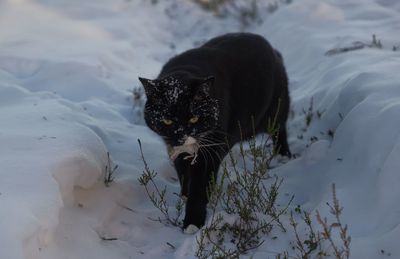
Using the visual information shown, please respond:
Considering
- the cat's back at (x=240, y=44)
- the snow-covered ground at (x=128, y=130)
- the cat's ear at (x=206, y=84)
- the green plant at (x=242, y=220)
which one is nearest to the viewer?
the snow-covered ground at (x=128, y=130)

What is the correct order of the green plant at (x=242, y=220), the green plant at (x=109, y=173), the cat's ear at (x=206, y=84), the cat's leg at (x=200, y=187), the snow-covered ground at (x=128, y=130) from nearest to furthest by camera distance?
the snow-covered ground at (x=128, y=130)
the green plant at (x=242, y=220)
the cat's ear at (x=206, y=84)
the cat's leg at (x=200, y=187)
the green plant at (x=109, y=173)

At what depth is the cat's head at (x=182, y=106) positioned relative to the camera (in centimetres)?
254

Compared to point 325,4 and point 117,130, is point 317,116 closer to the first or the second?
point 117,130

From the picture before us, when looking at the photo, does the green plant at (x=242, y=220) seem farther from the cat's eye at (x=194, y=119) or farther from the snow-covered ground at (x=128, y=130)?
the cat's eye at (x=194, y=119)

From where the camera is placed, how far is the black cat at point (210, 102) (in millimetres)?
2561

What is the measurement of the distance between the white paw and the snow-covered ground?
41mm

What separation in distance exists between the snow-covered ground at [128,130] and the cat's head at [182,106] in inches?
18.8

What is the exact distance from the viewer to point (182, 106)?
2.55 metres

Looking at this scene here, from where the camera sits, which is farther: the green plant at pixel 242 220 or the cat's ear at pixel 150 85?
the cat's ear at pixel 150 85

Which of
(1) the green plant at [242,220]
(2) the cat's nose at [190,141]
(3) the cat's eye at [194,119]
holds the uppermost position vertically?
(3) the cat's eye at [194,119]

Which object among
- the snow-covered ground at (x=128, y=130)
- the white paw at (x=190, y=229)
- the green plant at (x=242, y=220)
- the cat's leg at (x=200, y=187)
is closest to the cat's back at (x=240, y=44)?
the snow-covered ground at (x=128, y=130)

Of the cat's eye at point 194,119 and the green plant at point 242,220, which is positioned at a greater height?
the cat's eye at point 194,119

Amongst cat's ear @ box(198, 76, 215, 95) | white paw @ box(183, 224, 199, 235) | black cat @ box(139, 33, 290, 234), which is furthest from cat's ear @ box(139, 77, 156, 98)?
white paw @ box(183, 224, 199, 235)

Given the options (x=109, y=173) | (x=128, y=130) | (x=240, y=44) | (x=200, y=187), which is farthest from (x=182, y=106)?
(x=128, y=130)
